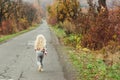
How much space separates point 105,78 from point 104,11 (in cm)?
981

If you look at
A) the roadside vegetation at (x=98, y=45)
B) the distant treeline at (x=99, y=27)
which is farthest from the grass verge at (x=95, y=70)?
the distant treeline at (x=99, y=27)

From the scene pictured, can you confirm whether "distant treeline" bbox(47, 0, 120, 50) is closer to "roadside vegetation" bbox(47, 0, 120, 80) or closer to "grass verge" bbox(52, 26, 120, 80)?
"roadside vegetation" bbox(47, 0, 120, 80)

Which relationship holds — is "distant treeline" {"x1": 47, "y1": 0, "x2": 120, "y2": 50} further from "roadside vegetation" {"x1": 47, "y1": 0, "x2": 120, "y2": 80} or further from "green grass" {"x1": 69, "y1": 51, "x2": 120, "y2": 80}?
"green grass" {"x1": 69, "y1": 51, "x2": 120, "y2": 80}

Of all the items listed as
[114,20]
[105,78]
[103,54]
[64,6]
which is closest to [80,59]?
[103,54]

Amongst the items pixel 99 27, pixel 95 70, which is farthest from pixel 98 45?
pixel 95 70

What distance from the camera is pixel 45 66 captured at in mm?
17969

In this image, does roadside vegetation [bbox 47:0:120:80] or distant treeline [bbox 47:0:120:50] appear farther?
distant treeline [bbox 47:0:120:50]

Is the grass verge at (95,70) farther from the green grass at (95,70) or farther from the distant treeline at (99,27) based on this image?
the distant treeline at (99,27)

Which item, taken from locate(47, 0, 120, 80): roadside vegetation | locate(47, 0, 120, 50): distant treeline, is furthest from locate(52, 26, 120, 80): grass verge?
locate(47, 0, 120, 50): distant treeline

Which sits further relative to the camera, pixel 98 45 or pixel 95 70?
pixel 98 45

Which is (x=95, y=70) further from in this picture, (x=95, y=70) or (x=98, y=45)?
(x=98, y=45)

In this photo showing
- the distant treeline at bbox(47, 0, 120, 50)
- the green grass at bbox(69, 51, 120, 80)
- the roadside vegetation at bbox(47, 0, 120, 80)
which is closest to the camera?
the green grass at bbox(69, 51, 120, 80)

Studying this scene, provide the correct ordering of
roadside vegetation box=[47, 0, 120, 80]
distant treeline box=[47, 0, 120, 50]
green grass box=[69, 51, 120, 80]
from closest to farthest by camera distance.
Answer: green grass box=[69, 51, 120, 80] → roadside vegetation box=[47, 0, 120, 80] → distant treeline box=[47, 0, 120, 50]

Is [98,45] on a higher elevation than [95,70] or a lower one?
lower
